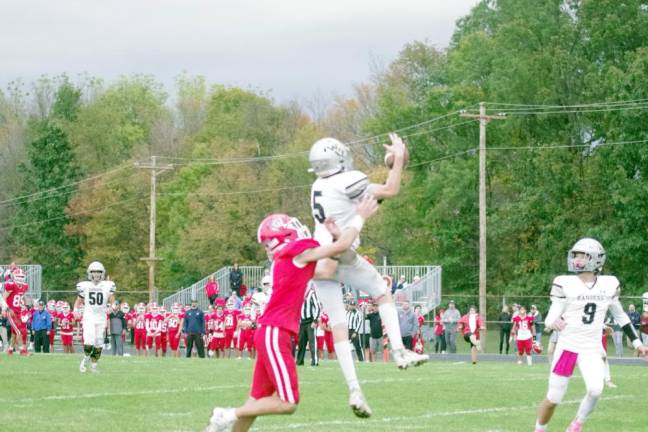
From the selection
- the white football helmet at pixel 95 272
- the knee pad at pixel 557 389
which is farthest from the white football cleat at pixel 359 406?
the white football helmet at pixel 95 272

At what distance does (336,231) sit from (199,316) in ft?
79.0

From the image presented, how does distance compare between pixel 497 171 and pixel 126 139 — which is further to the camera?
pixel 126 139

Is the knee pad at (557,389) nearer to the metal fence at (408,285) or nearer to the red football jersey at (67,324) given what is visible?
the metal fence at (408,285)

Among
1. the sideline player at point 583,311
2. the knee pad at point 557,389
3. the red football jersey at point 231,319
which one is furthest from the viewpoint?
the red football jersey at point 231,319

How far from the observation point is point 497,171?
55438mm

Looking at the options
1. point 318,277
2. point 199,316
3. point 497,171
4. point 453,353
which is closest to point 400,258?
point 497,171

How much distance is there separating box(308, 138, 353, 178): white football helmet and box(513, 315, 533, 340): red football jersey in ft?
67.8

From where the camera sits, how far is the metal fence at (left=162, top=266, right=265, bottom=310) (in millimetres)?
48469

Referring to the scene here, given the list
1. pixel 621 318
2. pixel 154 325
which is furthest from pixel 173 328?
pixel 621 318

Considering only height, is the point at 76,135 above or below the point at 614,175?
above

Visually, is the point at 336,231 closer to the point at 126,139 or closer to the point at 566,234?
the point at 566,234

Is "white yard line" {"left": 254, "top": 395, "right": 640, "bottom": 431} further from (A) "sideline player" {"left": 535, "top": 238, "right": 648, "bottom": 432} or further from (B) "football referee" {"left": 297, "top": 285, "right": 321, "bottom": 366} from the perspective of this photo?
(B) "football referee" {"left": 297, "top": 285, "right": 321, "bottom": 366}

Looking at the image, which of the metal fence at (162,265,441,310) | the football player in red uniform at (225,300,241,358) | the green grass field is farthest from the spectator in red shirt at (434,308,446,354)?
the green grass field

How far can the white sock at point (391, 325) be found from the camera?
34.4ft
